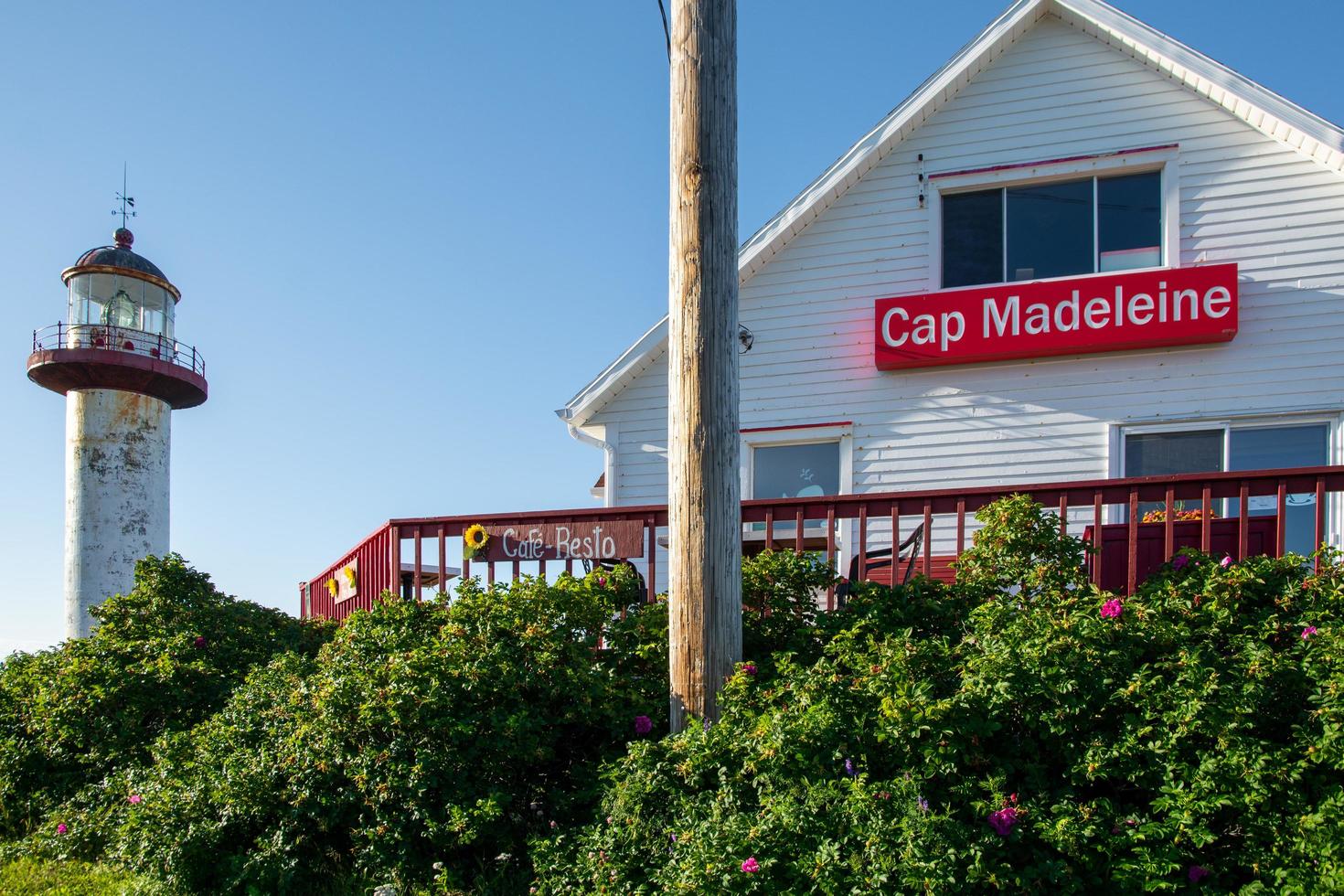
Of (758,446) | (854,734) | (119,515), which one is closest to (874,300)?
(758,446)

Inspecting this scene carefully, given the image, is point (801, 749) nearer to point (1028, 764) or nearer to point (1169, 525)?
point (1028, 764)

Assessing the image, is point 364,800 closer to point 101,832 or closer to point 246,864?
point 246,864

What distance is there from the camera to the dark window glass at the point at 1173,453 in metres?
9.88

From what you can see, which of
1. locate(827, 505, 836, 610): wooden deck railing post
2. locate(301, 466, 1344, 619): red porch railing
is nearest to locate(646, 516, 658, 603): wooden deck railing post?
locate(301, 466, 1344, 619): red porch railing

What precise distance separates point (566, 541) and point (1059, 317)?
17.7 feet

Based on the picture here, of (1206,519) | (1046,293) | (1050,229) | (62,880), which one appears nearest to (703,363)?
(1206,519)

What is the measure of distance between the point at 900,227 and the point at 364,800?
306 inches

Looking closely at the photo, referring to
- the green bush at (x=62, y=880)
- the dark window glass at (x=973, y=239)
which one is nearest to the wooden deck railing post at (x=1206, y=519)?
the dark window glass at (x=973, y=239)

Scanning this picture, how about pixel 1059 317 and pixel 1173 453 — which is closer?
pixel 1173 453

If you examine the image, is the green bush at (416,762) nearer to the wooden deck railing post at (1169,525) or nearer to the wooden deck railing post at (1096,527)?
the wooden deck railing post at (1096,527)

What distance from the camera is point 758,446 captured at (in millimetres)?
11328

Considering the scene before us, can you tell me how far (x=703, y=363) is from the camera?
5738 millimetres

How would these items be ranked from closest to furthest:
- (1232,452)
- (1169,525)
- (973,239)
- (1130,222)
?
(1169,525) → (1232,452) → (1130,222) → (973,239)

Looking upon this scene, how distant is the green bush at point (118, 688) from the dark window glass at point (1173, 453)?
7164 millimetres
